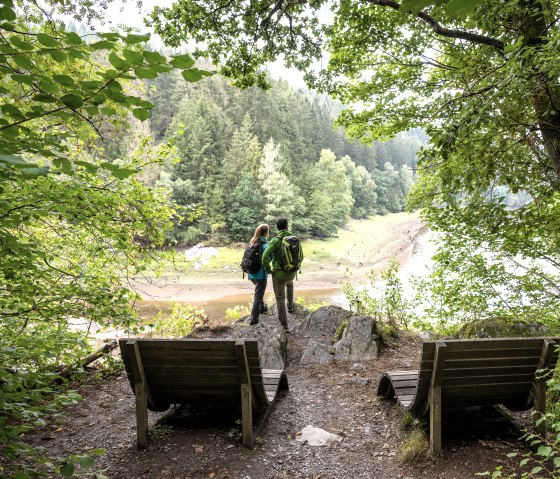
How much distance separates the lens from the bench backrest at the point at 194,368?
356 centimetres

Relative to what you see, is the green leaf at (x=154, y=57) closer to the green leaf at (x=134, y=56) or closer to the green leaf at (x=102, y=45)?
the green leaf at (x=134, y=56)

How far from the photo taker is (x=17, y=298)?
4.02m

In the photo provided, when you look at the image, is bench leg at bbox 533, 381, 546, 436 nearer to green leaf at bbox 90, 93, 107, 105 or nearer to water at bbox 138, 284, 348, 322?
green leaf at bbox 90, 93, 107, 105

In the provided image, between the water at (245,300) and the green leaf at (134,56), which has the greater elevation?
the green leaf at (134,56)

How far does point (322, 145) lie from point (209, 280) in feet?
135

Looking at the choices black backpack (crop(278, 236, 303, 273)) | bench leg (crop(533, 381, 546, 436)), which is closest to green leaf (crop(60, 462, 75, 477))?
bench leg (crop(533, 381, 546, 436))

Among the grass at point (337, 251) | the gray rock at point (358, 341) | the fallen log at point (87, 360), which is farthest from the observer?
the grass at point (337, 251)

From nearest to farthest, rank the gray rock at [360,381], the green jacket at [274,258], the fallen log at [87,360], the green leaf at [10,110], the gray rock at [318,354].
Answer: the green leaf at [10,110]
the fallen log at [87,360]
the gray rock at [360,381]
the gray rock at [318,354]
the green jacket at [274,258]

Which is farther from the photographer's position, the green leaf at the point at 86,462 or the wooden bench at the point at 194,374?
the wooden bench at the point at 194,374

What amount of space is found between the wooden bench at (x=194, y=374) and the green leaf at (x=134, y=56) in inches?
100

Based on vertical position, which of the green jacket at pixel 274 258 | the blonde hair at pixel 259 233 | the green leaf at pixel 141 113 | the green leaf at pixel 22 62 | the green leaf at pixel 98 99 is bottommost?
the green jacket at pixel 274 258

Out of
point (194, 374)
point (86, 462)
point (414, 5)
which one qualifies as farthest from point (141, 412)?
point (414, 5)

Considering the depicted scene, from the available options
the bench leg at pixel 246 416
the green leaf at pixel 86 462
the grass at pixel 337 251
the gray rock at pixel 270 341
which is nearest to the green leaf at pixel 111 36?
the green leaf at pixel 86 462

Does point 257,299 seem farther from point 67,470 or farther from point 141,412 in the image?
point 67,470
